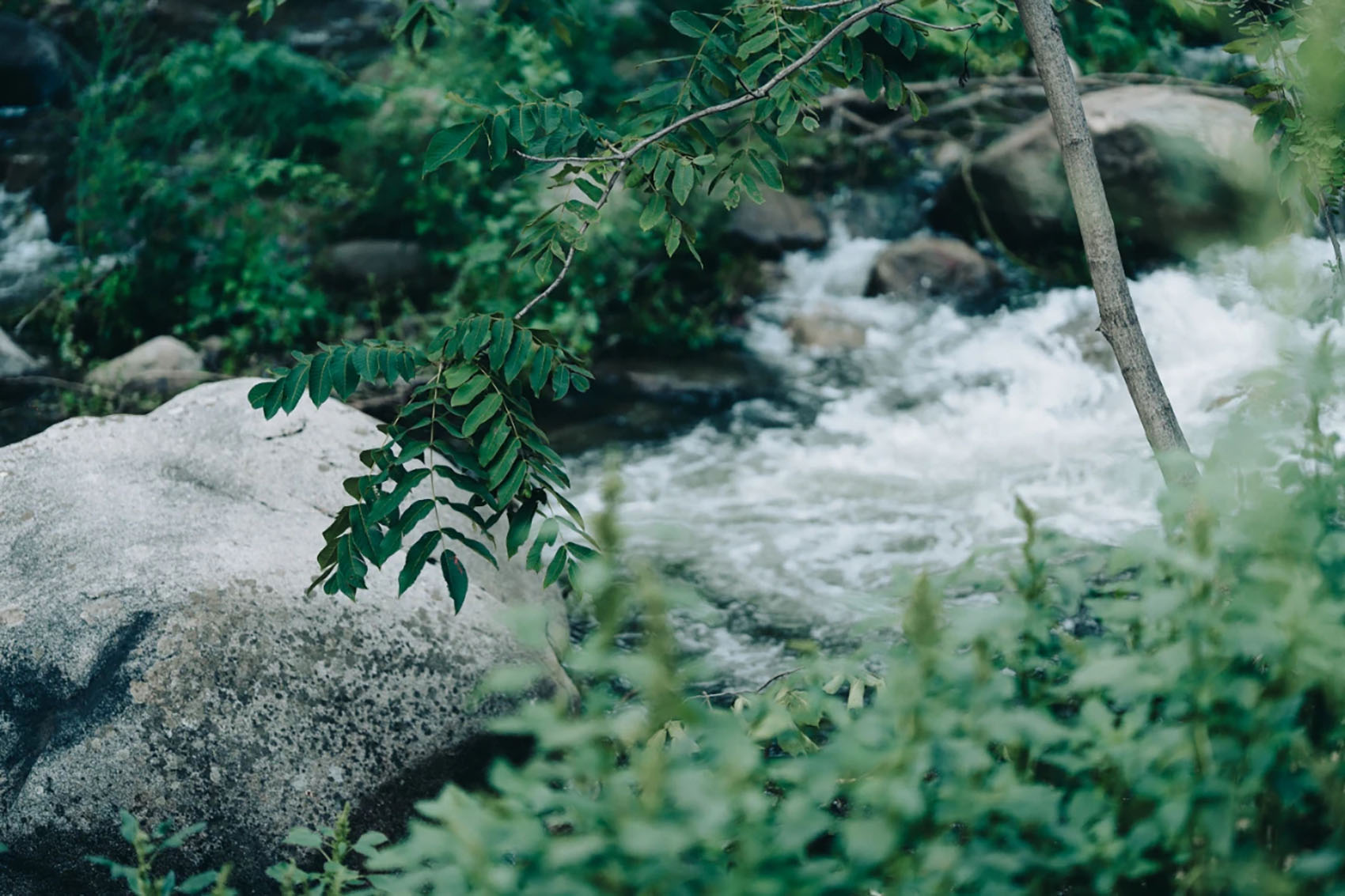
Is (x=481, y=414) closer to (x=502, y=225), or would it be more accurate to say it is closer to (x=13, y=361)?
(x=502, y=225)

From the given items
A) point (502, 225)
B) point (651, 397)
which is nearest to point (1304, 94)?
point (651, 397)

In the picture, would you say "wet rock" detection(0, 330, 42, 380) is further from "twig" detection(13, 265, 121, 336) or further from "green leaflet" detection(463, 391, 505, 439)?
"green leaflet" detection(463, 391, 505, 439)

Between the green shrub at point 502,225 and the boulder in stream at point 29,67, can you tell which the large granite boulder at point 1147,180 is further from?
the boulder in stream at point 29,67

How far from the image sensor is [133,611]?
325 centimetres

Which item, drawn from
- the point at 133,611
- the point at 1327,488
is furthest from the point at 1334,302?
the point at 133,611

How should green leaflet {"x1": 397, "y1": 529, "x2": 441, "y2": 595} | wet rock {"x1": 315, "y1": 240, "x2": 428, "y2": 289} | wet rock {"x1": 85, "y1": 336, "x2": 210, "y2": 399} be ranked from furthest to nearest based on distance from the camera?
wet rock {"x1": 315, "y1": 240, "x2": 428, "y2": 289} → wet rock {"x1": 85, "y1": 336, "x2": 210, "y2": 399} → green leaflet {"x1": 397, "y1": 529, "x2": 441, "y2": 595}

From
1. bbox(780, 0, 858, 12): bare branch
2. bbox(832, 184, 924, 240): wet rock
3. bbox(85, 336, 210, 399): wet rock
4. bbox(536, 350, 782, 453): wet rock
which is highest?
bbox(832, 184, 924, 240): wet rock

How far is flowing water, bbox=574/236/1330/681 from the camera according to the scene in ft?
18.1

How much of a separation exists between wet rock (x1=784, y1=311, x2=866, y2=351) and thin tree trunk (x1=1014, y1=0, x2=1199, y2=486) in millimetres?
5508

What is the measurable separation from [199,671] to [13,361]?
195 inches

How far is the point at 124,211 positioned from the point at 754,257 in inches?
186

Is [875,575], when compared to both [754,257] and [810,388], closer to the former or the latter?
[810,388]

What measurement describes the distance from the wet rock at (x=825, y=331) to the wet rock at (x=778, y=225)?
96cm

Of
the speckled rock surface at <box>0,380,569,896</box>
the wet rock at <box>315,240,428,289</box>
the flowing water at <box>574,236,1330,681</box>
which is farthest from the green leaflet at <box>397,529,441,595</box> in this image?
the wet rock at <box>315,240,428,289</box>
